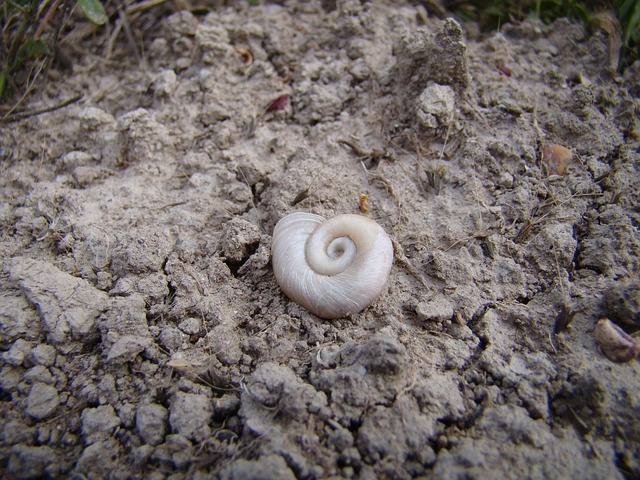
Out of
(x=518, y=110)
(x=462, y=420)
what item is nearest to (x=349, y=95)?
(x=518, y=110)

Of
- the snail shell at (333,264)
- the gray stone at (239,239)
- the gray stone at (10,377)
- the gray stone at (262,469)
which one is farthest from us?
the gray stone at (239,239)

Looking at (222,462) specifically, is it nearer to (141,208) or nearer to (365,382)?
(365,382)

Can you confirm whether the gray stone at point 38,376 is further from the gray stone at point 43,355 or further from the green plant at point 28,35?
the green plant at point 28,35

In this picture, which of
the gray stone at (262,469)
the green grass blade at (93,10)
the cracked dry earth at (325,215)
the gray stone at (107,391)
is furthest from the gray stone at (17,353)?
the green grass blade at (93,10)

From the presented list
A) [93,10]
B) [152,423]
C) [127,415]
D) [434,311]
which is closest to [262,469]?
[152,423]

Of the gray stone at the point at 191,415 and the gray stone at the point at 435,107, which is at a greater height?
the gray stone at the point at 435,107

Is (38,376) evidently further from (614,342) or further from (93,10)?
(614,342)

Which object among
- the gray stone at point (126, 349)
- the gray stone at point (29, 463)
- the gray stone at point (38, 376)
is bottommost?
the gray stone at point (29, 463)
